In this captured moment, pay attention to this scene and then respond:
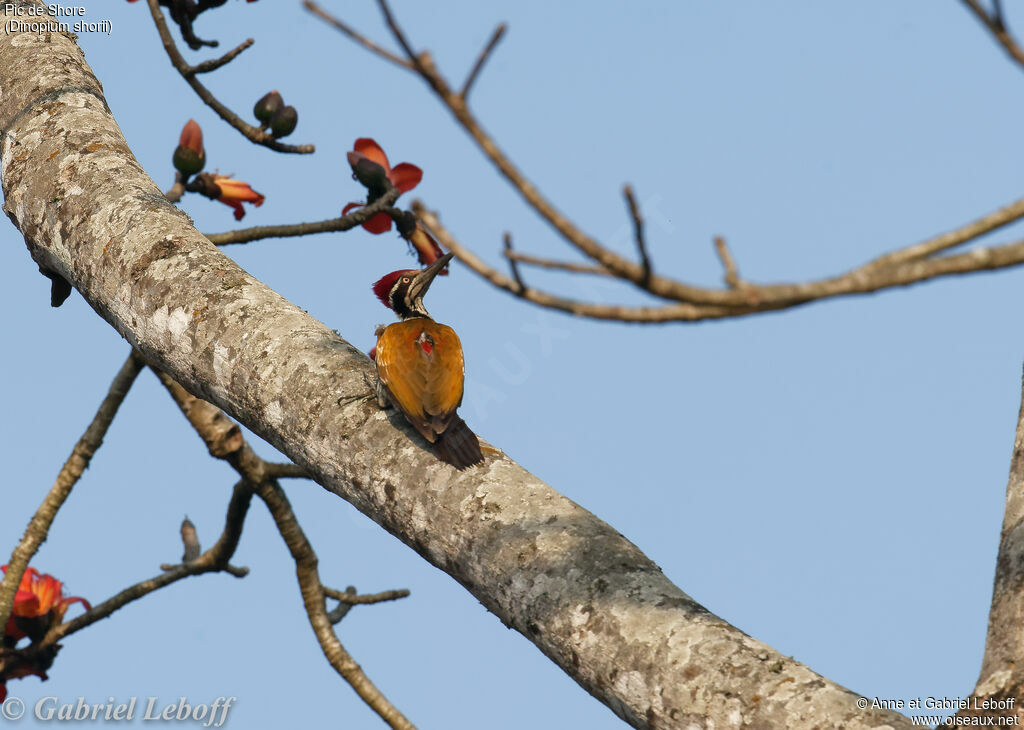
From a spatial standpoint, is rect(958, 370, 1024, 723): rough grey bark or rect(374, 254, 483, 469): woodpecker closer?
rect(958, 370, 1024, 723): rough grey bark

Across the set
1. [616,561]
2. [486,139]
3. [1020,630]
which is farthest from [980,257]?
[616,561]

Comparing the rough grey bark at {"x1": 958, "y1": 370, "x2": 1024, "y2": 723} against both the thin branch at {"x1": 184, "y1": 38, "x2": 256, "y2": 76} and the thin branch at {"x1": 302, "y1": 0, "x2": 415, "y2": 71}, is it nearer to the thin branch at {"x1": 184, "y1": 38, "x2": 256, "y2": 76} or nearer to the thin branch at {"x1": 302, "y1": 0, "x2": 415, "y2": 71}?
the thin branch at {"x1": 302, "y1": 0, "x2": 415, "y2": 71}

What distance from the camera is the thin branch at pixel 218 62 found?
4.53 metres

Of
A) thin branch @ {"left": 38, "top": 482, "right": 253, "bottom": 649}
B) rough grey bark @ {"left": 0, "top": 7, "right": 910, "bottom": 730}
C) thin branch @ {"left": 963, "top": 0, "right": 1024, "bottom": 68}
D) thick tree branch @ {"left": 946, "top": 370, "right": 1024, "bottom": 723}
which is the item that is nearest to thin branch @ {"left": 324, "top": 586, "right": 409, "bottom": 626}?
thin branch @ {"left": 38, "top": 482, "right": 253, "bottom": 649}

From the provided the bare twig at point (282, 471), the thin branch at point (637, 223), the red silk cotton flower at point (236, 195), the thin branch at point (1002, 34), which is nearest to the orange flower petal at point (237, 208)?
the red silk cotton flower at point (236, 195)

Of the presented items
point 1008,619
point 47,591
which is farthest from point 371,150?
point 1008,619

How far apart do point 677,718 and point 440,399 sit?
1.96m

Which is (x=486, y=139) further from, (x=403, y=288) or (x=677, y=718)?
(x=403, y=288)

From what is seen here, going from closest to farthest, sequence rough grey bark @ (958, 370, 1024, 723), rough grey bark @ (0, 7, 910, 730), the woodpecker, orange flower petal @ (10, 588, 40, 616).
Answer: rough grey bark @ (958, 370, 1024, 723), rough grey bark @ (0, 7, 910, 730), the woodpecker, orange flower petal @ (10, 588, 40, 616)

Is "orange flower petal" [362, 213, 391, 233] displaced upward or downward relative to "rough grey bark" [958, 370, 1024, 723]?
upward

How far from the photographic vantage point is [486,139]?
1.51 meters

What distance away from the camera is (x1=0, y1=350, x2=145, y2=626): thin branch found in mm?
4785

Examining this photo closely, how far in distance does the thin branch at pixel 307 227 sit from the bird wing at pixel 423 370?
56 centimetres

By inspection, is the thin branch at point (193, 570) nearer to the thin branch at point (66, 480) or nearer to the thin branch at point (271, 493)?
the thin branch at point (271, 493)
